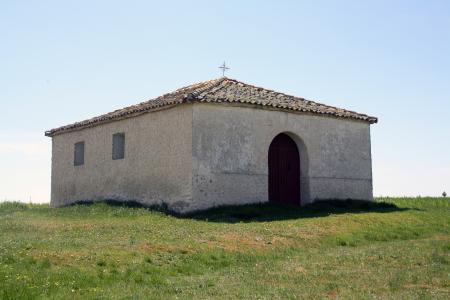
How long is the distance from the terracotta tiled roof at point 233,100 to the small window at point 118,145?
726 millimetres

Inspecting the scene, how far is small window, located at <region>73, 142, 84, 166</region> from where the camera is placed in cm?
2555

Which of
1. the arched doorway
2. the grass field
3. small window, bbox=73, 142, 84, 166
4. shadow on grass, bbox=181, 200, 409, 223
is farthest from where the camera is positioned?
small window, bbox=73, 142, 84, 166

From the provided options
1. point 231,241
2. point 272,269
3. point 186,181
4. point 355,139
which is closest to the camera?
point 272,269

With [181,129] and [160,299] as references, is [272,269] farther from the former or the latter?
[181,129]

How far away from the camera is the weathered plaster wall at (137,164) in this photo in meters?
18.8

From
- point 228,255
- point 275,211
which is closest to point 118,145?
point 275,211

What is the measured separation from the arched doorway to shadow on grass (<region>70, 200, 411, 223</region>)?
1.05m

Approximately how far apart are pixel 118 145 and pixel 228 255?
474 inches

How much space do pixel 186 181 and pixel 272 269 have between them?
27.2 feet

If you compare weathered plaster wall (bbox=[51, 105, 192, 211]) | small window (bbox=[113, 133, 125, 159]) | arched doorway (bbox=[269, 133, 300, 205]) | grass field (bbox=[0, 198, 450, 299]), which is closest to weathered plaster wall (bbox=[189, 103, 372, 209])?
arched doorway (bbox=[269, 133, 300, 205])

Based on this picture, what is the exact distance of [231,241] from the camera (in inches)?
508

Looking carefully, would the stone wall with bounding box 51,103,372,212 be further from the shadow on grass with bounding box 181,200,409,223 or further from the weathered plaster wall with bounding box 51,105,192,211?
the shadow on grass with bounding box 181,200,409,223

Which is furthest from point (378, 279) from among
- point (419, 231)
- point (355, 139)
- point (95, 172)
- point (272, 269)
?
point (95, 172)

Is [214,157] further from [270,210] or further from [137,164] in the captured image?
[137,164]
